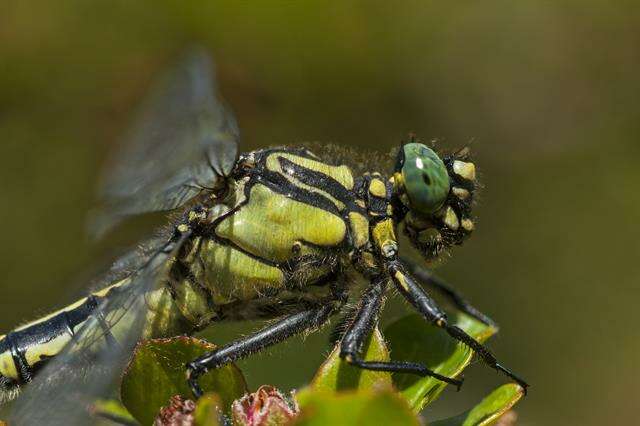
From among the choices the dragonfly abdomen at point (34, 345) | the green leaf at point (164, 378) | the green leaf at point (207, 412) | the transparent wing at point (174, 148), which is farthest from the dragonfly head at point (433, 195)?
the green leaf at point (207, 412)

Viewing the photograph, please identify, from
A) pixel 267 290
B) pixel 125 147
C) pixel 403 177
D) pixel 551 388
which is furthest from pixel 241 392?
pixel 551 388

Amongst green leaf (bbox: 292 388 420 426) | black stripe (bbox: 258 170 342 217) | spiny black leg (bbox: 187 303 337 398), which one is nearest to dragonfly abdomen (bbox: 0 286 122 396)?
spiny black leg (bbox: 187 303 337 398)

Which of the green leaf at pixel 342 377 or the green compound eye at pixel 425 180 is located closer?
the green leaf at pixel 342 377

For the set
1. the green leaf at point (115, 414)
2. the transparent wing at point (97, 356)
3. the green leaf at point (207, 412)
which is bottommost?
the green leaf at point (115, 414)

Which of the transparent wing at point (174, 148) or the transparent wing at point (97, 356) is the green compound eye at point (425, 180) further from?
the transparent wing at point (97, 356)

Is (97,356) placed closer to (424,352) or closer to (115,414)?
(115,414)

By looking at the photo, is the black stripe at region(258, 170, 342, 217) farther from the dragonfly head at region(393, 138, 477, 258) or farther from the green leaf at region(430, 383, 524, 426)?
the green leaf at region(430, 383, 524, 426)
